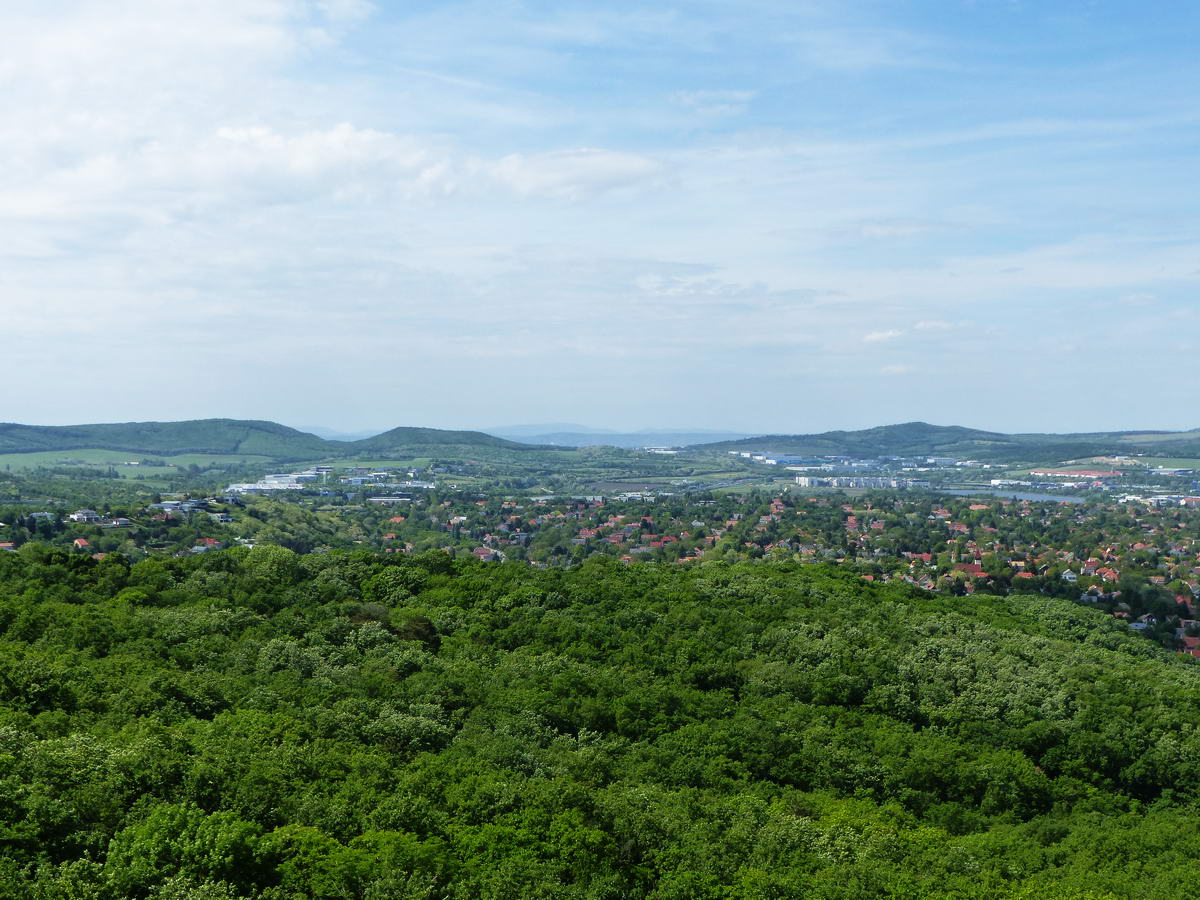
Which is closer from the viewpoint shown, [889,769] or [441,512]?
[889,769]

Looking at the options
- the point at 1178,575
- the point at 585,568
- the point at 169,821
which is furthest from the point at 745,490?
the point at 169,821

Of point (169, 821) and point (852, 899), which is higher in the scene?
point (169, 821)

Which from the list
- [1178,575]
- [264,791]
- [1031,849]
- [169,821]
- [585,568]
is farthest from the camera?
[1178,575]

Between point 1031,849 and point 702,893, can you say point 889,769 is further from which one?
point 702,893

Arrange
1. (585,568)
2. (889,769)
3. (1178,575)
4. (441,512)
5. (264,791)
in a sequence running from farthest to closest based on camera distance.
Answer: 1. (441,512)
2. (1178,575)
3. (585,568)
4. (889,769)
5. (264,791)

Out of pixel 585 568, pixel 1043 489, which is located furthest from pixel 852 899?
pixel 1043 489

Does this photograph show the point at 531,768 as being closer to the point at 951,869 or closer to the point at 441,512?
the point at 951,869
